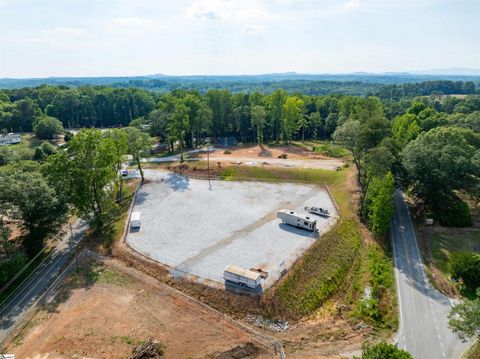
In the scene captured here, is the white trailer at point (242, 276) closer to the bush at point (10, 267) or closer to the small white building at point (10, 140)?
the bush at point (10, 267)

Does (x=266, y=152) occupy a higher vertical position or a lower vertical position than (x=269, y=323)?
higher

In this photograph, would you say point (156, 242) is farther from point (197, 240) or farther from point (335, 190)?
point (335, 190)

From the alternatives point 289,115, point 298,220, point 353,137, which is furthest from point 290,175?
point 289,115

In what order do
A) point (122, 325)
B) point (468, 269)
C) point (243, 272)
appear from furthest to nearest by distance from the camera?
point (468, 269) < point (243, 272) < point (122, 325)

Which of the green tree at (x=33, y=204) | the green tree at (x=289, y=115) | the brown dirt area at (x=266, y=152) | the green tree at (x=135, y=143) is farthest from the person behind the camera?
the green tree at (x=289, y=115)

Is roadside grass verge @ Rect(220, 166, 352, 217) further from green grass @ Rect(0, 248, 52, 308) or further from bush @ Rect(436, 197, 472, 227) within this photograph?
green grass @ Rect(0, 248, 52, 308)

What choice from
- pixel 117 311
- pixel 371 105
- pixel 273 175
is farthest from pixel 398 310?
pixel 371 105

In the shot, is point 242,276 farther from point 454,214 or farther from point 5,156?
point 5,156

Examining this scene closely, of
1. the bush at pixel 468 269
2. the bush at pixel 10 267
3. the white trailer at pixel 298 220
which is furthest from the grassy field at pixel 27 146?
the bush at pixel 468 269
